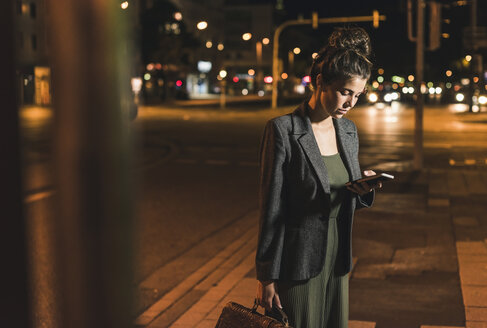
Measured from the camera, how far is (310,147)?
115 inches

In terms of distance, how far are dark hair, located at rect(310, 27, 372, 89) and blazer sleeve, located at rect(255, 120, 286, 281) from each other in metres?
0.32

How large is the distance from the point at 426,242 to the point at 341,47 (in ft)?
17.2

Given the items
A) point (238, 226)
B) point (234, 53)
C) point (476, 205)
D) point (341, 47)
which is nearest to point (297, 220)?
point (341, 47)

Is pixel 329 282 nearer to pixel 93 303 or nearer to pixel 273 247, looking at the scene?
pixel 273 247

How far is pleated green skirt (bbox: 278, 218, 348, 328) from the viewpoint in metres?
3.00

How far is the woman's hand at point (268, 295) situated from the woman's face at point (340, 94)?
2.55 feet

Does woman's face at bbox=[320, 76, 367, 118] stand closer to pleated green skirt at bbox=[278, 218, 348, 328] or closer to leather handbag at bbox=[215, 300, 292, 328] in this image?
pleated green skirt at bbox=[278, 218, 348, 328]

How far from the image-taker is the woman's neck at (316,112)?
3.05 meters

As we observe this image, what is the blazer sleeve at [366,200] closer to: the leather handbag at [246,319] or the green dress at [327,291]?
the green dress at [327,291]

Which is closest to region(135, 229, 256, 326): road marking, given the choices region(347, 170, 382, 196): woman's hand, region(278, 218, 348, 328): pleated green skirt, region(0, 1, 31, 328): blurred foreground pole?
region(278, 218, 348, 328): pleated green skirt

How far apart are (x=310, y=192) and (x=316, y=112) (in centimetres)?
39

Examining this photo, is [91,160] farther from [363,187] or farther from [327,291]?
[327,291]

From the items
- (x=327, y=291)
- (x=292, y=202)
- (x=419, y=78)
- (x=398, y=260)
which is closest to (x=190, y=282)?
(x=398, y=260)

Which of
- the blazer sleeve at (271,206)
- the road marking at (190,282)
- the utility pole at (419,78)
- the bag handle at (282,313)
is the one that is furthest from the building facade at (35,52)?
the utility pole at (419,78)
